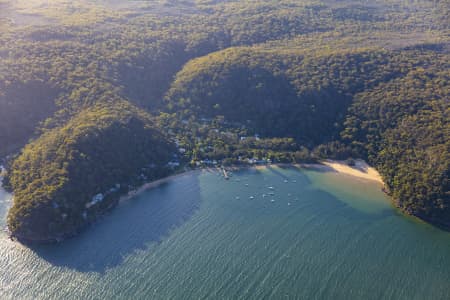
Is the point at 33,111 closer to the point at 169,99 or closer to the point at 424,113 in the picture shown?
the point at 169,99

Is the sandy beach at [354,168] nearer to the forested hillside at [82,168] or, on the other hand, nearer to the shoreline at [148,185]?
the shoreline at [148,185]

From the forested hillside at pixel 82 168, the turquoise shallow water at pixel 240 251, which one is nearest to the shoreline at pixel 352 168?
the turquoise shallow water at pixel 240 251

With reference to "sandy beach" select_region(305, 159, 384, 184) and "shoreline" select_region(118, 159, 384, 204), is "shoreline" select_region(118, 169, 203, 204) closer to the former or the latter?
"shoreline" select_region(118, 159, 384, 204)

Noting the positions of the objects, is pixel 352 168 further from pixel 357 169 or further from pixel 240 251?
pixel 240 251

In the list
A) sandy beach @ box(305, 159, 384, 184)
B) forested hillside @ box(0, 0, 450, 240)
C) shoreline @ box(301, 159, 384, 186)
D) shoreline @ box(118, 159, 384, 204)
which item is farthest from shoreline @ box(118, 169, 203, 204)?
sandy beach @ box(305, 159, 384, 184)

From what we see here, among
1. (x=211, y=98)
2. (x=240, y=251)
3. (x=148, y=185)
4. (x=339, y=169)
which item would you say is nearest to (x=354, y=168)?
(x=339, y=169)

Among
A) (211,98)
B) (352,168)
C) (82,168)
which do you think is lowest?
(352,168)
